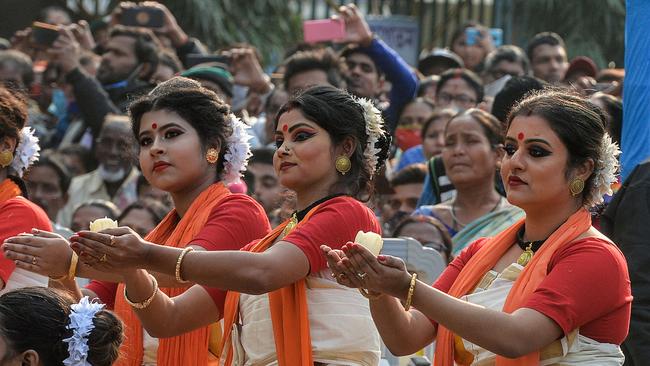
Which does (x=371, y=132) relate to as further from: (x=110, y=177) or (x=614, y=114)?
(x=110, y=177)

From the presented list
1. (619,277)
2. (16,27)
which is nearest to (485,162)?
(619,277)

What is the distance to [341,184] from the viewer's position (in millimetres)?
4969

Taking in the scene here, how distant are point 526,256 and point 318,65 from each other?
5.13 metres

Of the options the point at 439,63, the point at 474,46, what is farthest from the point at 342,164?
the point at 474,46

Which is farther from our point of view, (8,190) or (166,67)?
(166,67)

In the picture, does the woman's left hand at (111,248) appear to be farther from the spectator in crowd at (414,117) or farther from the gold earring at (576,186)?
the spectator in crowd at (414,117)

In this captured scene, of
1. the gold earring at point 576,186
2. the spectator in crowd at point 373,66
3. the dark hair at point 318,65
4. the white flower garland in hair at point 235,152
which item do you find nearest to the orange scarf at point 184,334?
the white flower garland in hair at point 235,152

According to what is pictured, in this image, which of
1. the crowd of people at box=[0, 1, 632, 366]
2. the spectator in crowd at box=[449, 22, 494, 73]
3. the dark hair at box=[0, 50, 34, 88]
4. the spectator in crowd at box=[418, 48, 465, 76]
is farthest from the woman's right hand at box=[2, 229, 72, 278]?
the spectator in crowd at box=[449, 22, 494, 73]

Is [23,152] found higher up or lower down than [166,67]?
higher up

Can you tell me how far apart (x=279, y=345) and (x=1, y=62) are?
7.18m

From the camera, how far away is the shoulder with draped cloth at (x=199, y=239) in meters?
5.05

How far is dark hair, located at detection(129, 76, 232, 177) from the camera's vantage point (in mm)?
5293

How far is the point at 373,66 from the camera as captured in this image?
32.1 feet

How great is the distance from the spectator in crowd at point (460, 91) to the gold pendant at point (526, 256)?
5.48 metres
